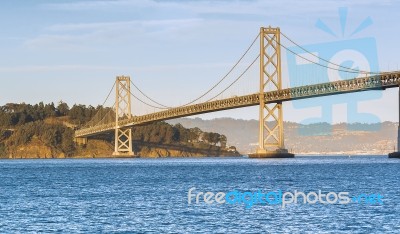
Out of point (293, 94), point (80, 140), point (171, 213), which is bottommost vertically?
point (171, 213)

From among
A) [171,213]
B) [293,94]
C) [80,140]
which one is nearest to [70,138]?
[80,140]

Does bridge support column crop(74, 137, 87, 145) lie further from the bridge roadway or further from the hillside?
the bridge roadway

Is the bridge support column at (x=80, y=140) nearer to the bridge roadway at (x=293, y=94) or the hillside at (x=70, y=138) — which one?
the hillside at (x=70, y=138)

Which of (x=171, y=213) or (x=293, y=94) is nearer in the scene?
(x=171, y=213)

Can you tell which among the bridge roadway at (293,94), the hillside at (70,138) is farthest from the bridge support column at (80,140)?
the bridge roadway at (293,94)

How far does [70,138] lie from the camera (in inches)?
6329

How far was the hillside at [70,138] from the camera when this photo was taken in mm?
160500

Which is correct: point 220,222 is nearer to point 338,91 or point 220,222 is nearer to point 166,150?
point 338,91

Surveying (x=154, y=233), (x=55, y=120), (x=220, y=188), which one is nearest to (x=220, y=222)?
(x=154, y=233)

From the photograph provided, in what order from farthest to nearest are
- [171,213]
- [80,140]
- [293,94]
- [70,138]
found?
[70,138]
[80,140]
[293,94]
[171,213]

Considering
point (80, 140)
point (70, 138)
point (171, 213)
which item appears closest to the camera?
point (171, 213)

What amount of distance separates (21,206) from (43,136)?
12811 cm

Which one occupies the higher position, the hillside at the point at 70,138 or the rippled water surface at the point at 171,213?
Result: the hillside at the point at 70,138

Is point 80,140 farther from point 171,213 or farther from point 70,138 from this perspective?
point 171,213
